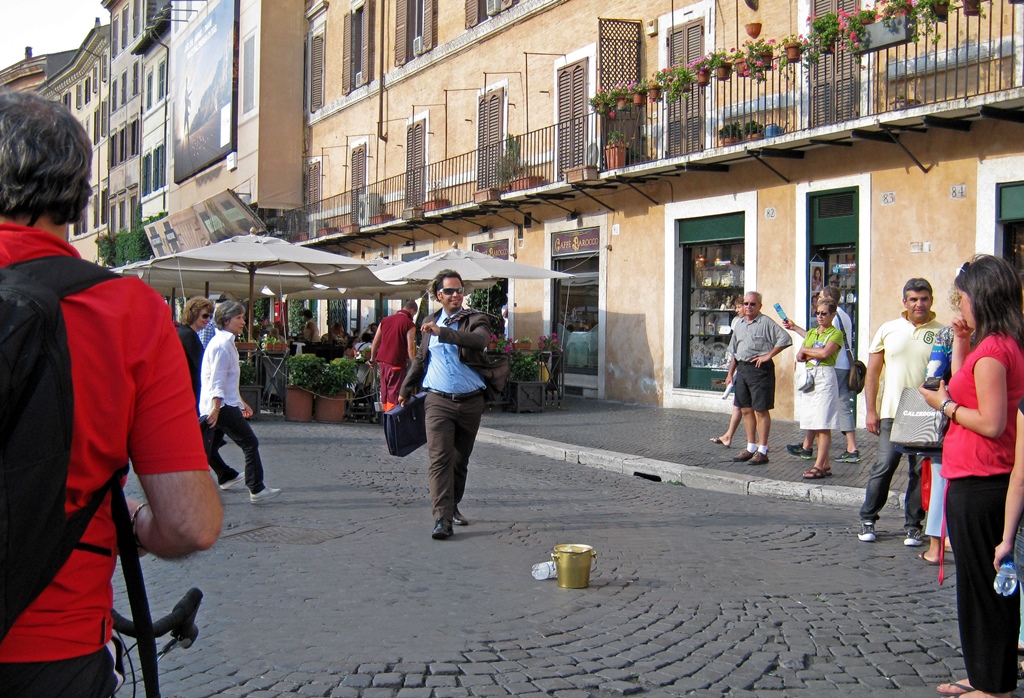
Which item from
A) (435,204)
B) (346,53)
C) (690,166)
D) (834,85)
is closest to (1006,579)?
(834,85)

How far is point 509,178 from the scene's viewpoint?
21.6 meters

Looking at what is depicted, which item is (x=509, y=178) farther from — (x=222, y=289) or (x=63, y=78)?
(x=63, y=78)

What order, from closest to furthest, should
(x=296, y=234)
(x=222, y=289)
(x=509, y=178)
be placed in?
(x=509, y=178) → (x=222, y=289) → (x=296, y=234)

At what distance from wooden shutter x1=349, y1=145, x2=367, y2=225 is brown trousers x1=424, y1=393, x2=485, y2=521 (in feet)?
74.0

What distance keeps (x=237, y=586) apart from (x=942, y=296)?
1052cm

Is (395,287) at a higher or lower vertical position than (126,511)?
higher

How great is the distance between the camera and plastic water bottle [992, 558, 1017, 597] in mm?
3578

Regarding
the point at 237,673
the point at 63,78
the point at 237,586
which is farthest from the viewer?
the point at 63,78

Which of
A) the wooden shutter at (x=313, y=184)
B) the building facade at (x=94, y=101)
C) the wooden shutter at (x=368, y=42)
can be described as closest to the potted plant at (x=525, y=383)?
the wooden shutter at (x=368, y=42)

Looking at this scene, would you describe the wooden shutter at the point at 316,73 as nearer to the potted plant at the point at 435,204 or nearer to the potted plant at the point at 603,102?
the potted plant at the point at 435,204

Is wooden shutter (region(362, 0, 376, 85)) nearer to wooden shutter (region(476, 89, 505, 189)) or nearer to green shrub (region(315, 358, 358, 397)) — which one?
wooden shutter (region(476, 89, 505, 189))

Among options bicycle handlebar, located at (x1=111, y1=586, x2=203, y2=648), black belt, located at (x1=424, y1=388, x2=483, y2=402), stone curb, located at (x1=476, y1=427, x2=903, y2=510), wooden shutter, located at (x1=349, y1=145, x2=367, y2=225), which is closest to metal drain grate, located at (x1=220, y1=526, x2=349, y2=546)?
black belt, located at (x1=424, y1=388, x2=483, y2=402)

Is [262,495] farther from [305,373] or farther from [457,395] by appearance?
[305,373]

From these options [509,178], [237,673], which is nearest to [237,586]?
[237,673]
